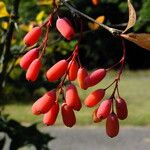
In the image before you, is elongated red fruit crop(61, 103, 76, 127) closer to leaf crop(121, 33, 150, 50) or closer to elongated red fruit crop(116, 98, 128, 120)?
elongated red fruit crop(116, 98, 128, 120)

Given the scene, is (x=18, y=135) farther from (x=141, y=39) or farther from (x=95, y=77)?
(x=141, y=39)

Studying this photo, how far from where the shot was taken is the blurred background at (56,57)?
10.2 ft

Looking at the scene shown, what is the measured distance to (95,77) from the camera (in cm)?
149

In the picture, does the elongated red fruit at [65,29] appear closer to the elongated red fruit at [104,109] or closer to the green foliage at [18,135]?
the elongated red fruit at [104,109]

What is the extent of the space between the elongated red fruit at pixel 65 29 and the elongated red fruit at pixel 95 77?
10 centimetres

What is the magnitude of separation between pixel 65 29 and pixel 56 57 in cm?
374

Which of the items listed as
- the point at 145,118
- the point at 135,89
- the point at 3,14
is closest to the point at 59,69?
the point at 3,14

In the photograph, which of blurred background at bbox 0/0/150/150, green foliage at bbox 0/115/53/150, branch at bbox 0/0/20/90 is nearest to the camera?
branch at bbox 0/0/20/90

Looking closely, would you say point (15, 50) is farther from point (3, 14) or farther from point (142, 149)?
point (142, 149)

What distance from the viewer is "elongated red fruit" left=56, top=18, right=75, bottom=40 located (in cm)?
146

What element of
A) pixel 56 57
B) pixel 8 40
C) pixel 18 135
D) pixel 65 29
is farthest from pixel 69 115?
pixel 56 57

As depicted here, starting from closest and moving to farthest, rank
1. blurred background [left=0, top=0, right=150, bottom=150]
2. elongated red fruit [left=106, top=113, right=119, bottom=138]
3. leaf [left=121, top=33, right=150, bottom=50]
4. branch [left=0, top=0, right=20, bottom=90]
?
leaf [left=121, top=33, right=150, bottom=50] < elongated red fruit [left=106, top=113, right=119, bottom=138] < branch [left=0, top=0, right=20, bottom=90] < blurred background [left=0, top=0, right=150, bottom=150]

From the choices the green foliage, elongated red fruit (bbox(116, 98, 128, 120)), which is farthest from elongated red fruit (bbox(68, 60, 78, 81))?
the green foliage

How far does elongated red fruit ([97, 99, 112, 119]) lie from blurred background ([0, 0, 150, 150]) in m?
0.27
